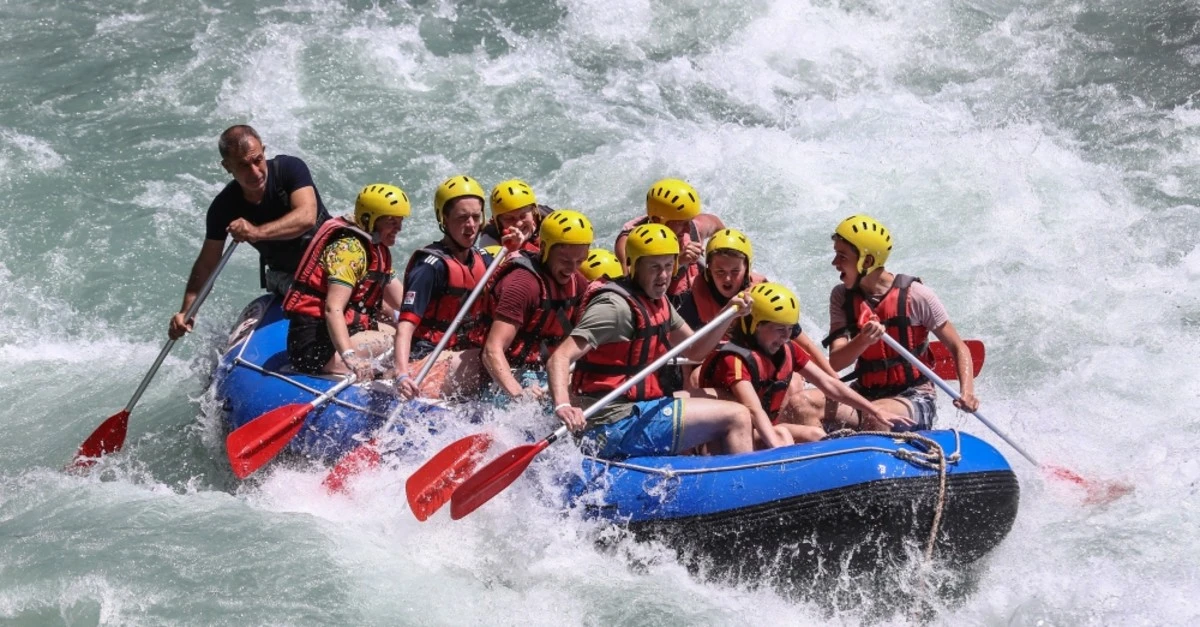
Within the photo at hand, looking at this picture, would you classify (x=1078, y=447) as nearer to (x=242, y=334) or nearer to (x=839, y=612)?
(x=839, y=612)

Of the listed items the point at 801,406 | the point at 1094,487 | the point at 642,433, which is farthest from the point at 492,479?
the point at 1094,487

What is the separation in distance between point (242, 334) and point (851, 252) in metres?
3.12

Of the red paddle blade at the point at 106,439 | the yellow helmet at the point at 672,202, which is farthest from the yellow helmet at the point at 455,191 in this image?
the red paddle blade at the point at 106,439

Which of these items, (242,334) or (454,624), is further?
(242,334)

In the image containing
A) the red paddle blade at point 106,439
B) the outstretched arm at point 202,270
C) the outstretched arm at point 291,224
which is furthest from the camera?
the red paddle blade at point 106,439

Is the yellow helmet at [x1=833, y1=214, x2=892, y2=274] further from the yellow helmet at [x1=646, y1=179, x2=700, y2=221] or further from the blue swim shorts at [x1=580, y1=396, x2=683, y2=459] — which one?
the blue swim shorts at [x1=580, y1=396, x2=683, y2=459]

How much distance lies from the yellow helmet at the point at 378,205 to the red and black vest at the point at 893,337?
2146mm

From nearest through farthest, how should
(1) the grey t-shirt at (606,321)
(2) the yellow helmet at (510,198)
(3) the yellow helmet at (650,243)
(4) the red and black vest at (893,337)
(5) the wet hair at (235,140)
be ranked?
1. (1) the grey t-shirt at (606,321)
2. (3) the yellow helmet at (650,243)
3. (4) the red and black vest at (893,337)
4. (5) the wet hair at (235,140)
5. (2) the yellow helmet at (510,198)

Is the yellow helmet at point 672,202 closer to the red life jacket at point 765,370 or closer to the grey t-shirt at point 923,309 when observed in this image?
the grey t-shirt at point 923,309

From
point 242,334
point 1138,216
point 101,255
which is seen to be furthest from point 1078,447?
point 101,255

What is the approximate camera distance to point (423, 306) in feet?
21.3

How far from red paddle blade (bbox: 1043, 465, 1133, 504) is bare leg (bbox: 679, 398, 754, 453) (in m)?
1.90

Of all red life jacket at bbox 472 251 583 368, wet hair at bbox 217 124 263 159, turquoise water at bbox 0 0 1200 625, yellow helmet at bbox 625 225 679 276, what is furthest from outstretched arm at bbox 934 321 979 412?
wet hair at bbox 217 124 263 159

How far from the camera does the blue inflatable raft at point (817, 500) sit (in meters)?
5.49
